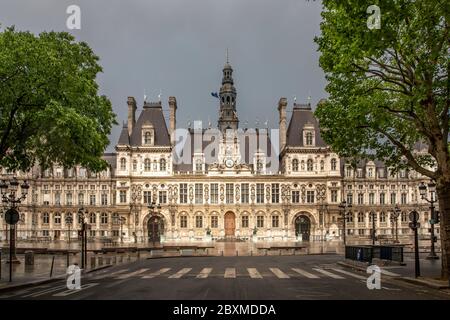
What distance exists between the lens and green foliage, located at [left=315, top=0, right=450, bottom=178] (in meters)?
18.4

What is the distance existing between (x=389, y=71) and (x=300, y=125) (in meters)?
64.9

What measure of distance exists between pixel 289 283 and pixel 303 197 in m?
61.7

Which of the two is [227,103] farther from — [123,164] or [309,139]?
[123,164]

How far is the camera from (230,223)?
8219 centimetres

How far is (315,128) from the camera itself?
85.2 metres

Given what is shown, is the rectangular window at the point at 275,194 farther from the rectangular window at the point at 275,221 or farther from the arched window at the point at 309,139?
the arched window at the point at 309,139

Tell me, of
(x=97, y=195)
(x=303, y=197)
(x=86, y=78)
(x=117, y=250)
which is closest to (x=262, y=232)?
(x=303, y=197)

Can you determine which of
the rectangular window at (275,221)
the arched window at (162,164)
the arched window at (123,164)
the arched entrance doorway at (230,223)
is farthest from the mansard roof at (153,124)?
the rectangular window at (275,221)

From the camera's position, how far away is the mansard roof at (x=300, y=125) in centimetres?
8475

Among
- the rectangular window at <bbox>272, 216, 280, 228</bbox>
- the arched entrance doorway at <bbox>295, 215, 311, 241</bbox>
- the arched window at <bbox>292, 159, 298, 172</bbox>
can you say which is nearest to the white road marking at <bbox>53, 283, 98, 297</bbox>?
the rectangular window at <bbox>272, 216, 280, 228</bbox>

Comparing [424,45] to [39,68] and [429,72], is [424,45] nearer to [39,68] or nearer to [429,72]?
[429,72]

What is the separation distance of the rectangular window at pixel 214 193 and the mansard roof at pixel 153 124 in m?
10.0

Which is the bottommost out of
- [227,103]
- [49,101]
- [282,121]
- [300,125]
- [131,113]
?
[49,101]

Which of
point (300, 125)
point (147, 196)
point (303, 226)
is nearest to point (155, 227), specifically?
point (147, 196)
